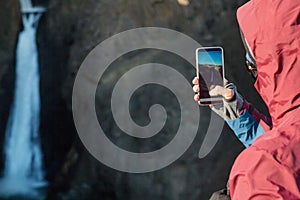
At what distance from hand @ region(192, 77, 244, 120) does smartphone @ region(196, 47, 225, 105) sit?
0.01 meters

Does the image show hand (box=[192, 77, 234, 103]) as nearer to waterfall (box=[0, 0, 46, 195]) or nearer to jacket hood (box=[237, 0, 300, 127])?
jacket hood (box=[237, 0, 300, 127])

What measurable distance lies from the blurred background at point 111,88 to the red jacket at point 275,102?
194 cm

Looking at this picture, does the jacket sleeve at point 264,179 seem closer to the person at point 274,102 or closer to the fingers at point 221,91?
the person at point 274,102

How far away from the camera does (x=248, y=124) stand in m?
1.95

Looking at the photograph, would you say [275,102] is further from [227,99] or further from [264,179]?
[227,99]

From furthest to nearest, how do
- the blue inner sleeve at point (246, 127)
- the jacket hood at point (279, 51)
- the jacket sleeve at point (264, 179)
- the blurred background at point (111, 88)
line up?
the blurred background at point (111, 88) < the blue inner sleeve at point (246, 127) < the jacket hood at point (279, 51) < the jacket sleeve at point (264, 179)

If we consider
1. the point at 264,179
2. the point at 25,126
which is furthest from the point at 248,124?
the point at 25,126

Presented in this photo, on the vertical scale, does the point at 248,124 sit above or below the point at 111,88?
below

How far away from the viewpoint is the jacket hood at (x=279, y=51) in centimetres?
102

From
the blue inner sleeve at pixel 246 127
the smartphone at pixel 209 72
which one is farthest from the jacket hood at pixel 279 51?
the blue inner sleeve at pixel 246 127

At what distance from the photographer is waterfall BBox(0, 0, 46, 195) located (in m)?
3.16

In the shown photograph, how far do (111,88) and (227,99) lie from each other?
1417 mm

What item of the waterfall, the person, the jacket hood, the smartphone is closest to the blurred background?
the waterfall

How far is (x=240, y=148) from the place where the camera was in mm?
3092
